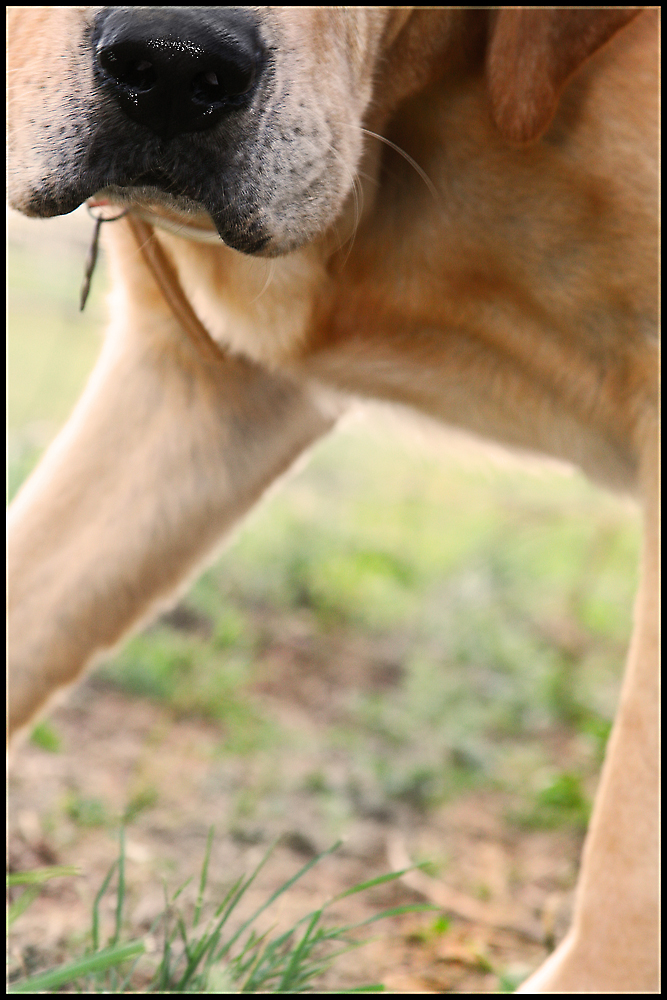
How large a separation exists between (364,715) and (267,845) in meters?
0.76

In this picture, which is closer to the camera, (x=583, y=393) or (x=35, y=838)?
(x=583, y=393)

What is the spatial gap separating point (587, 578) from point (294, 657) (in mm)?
1375

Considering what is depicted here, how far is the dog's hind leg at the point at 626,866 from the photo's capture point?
4.87ft

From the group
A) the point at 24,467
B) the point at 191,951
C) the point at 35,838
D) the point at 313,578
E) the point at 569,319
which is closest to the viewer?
the point at 191,951

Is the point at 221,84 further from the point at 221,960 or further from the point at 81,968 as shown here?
the point at 221,960

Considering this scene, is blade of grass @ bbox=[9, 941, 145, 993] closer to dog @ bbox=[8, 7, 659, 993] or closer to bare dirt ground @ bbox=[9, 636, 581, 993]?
bare dirt ground @ bbox=[9, 636, 581, 993]

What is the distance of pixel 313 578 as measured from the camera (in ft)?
12.3

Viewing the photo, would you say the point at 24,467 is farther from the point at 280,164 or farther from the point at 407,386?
the point at 280,164

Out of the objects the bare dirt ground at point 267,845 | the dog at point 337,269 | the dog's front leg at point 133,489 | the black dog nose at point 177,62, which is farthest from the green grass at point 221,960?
the black dog nose at point 177,62

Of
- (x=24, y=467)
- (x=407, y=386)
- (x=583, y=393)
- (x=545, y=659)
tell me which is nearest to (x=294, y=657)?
(x=545, y=659)

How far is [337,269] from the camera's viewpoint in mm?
1796

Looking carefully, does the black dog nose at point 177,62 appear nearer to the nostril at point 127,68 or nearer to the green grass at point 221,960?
the nostril at point 127,68

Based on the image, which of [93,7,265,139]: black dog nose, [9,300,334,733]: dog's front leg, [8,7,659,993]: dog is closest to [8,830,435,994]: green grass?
[8,7,659,993]: dog

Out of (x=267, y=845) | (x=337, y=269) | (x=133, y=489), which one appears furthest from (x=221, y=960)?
(x=337, y=269)
